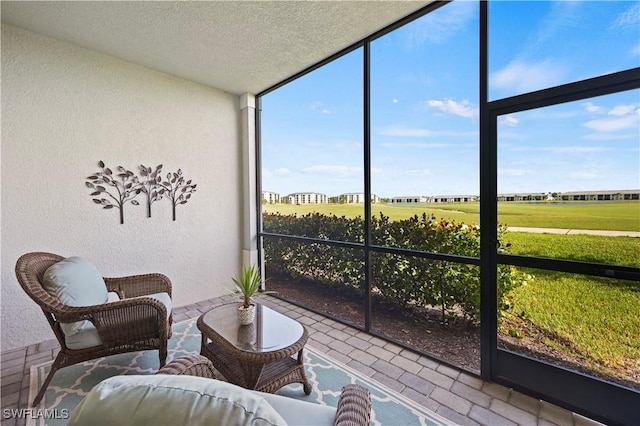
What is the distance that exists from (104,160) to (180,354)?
2356 mm

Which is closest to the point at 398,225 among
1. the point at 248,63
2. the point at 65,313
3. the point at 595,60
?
the point at 595,60

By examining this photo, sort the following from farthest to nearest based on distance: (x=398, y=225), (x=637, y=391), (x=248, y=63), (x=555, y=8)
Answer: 1. (x=248, y=63)
2. (x=398, y=225)
3. (x=555, y=8)
4. (x=637, y=391)

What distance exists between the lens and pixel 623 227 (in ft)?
5.99

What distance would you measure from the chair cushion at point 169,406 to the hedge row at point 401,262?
2245 mm

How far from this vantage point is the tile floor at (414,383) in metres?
1.88

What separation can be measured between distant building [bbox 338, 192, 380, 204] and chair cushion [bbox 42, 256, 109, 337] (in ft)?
8.52

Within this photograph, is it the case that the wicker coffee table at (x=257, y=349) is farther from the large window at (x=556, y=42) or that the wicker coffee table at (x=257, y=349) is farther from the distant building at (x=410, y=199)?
the large window at (x=556, y=42)

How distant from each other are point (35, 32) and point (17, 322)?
9.55ft

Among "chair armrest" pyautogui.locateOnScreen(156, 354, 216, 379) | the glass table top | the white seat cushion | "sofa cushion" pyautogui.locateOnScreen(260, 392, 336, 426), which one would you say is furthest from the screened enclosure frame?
the white seat cushion

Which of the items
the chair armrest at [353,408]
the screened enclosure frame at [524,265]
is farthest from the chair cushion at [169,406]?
the screened enclosure frame at [524,265]

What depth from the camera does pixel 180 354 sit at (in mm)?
2650

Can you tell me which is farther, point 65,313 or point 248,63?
point 248,63

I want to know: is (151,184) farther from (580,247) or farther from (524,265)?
(580,247)

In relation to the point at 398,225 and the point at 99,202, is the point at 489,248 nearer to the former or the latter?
the point at 398,225
